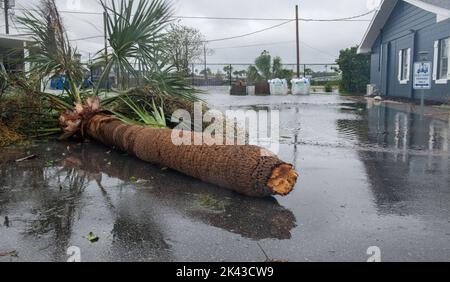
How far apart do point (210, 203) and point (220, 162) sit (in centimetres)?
54

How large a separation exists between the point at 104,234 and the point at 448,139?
24.5 ft

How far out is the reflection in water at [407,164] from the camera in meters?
4.50

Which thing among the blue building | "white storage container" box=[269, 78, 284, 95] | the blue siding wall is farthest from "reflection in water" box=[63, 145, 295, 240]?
"white storage container" box=[269, 78, 284, 95]

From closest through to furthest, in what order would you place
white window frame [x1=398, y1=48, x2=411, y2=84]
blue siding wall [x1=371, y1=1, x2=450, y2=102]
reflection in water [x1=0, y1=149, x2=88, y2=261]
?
reflection in water [x1=0, y1=149, x2=88, y2=261], blue siding wall [x1=371, y1=1, x2=450, y2=102], white window frame [x1=398, y1=48, x2=411, y2=84]

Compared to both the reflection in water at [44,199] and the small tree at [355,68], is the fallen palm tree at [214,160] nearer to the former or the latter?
the reflection in water at [44,199]

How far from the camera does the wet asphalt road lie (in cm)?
330

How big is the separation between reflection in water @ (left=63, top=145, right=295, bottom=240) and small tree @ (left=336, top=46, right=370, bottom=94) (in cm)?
2656

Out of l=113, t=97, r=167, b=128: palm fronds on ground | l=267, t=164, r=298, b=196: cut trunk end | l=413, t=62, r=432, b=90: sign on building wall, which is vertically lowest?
l=267, t=164, r=298, b=196: cut trunk end

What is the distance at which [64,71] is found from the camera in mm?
9289

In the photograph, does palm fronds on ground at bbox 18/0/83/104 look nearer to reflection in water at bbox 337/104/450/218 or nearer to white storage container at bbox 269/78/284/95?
reflection in water at bbox 337/104/450/218

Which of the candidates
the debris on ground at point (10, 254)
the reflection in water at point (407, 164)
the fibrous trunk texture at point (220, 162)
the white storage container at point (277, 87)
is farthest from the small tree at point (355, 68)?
the debris on ground at point (10, 254)

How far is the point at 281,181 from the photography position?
4.45m

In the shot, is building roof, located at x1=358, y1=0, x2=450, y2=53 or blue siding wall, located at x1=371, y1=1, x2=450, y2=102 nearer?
building roof, located at x1=358, y1=0, x2=450, y2=53

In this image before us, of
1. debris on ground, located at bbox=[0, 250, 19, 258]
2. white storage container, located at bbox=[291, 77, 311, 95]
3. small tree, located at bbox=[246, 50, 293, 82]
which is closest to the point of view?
debris on ground, located at bbox=[0, 250, 19, 258]
